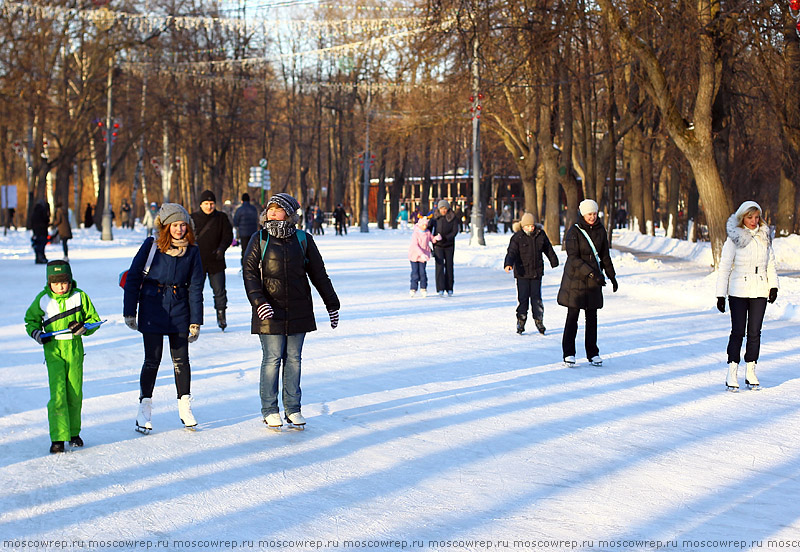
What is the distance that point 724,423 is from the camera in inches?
299

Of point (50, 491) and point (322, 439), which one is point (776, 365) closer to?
point (322, 439)

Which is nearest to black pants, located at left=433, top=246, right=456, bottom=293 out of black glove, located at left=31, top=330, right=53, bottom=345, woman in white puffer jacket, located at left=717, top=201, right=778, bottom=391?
woman in white puffer jacket, located at left=717, top=201, right=778, bottom=391

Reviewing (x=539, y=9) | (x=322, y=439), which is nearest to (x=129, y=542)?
(x=322, y=439)

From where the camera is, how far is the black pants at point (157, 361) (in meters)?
7.17

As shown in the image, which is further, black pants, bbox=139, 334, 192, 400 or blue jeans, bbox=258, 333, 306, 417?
blue jeans, bbox=258, 333, 306, 417

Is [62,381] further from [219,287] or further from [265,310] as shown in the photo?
[219,287]

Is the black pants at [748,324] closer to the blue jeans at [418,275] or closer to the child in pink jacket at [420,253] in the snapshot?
the child in pink jacket at [420,253]

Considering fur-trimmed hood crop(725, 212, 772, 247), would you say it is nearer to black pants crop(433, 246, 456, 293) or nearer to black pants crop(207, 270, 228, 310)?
black pants crop(207, 270, 228, 310)

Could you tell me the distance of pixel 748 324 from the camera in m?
9.12

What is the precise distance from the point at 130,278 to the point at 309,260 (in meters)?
1.23

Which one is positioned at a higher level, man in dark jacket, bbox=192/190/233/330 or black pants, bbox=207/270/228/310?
man in dark jacket, bbox=192/190/233/330

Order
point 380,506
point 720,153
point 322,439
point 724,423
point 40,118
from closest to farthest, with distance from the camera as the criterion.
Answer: point 380,506 → point 322,439 → point 724,423 → point 720,153 → point 40,118

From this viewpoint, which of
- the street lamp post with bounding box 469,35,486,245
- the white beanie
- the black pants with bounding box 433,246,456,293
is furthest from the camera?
the street lamp post with bounding box 469,35,486,245

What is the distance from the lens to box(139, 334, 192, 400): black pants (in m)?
7.17
